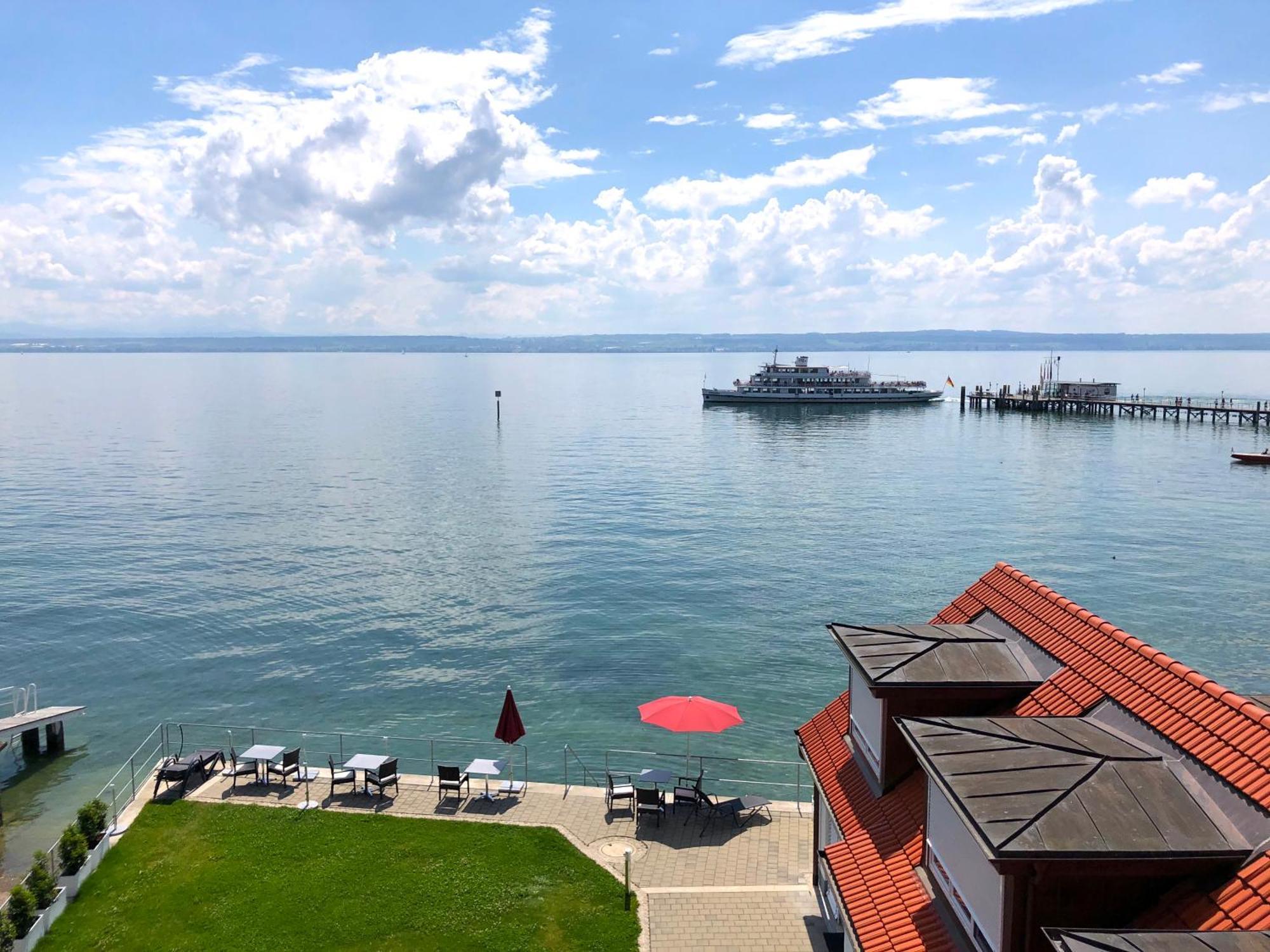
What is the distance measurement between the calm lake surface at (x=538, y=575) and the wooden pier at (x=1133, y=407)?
2555cm

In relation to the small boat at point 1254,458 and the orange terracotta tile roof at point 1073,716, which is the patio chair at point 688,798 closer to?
the orange terracotta tile roof at point 1073,716

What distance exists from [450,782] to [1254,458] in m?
96.6

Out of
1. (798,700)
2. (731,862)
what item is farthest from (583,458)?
(731,862)

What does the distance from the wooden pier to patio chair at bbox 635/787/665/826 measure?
130754 mm

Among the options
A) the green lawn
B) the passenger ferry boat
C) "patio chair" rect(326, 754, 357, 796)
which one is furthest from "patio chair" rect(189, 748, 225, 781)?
the passenger ferry boat

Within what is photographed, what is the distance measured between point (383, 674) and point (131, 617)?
15.4m

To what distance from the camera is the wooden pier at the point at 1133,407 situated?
422 ft

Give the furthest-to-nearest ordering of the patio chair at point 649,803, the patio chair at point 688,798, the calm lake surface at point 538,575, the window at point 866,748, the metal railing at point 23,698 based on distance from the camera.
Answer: the calm lake surface at point 538,575 < the metal railing at point 23,698 < the patio chair at point 688,798 < the patio chair at point 649,803 < the window at point 866,748

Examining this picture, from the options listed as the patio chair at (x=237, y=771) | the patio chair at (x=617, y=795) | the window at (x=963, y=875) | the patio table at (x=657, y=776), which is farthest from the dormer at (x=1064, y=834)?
the patio chair at (x=237, y=771)

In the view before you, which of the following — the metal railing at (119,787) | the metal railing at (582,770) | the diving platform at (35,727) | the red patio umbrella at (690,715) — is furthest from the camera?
→ the diving platform at (35,727)

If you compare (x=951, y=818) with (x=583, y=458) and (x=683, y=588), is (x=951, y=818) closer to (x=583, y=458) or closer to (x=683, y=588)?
(x=683, y=588)

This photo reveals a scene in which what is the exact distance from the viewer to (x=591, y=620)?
137 ft

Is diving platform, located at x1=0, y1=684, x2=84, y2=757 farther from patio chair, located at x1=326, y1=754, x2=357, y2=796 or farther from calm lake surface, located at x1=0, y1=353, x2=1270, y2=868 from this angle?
patio chair, located at x1=326, y1=754, x2=357, y2=796

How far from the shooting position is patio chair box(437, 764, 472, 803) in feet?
70.9
